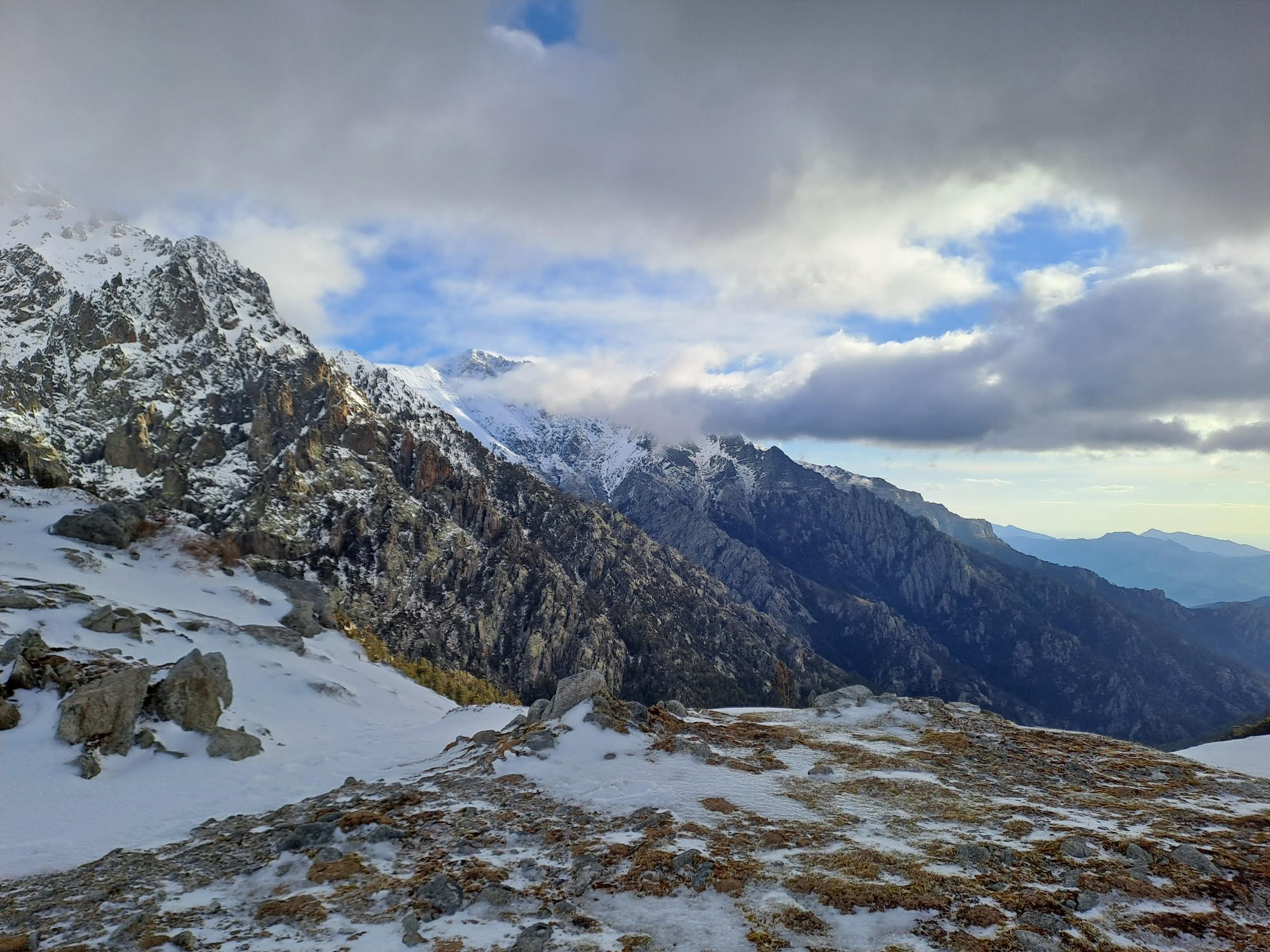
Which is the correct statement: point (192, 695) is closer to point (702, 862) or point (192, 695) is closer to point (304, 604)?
point (702, 862)

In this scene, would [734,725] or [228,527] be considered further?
[228,527]

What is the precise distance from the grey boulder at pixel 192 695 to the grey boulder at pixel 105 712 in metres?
0.88

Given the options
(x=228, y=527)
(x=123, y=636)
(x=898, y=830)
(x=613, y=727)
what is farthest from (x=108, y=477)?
(x=898, y=830)

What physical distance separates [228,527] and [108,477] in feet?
135

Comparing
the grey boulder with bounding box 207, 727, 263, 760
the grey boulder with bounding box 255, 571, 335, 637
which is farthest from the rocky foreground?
the grey boulder with bounding box 255, 571, 335, 637

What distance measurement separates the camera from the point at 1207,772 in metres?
21.5

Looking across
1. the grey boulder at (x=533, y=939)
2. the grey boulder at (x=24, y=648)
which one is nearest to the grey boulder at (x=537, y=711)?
the grey boulder at (x=533, y=939)

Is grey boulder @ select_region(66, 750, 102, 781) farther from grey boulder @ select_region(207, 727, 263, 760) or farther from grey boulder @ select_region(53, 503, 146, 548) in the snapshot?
grey boulder @ select_region(53, 503, 146, 548)

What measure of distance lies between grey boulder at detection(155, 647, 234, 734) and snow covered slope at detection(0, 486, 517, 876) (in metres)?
0.49

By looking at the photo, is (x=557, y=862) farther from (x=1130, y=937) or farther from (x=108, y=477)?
(x=108, y=477)

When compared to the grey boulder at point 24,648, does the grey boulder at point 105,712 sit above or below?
below

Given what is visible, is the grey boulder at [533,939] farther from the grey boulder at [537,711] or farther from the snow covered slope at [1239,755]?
the snow covered slope at [1239,755]

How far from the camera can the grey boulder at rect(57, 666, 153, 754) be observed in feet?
68.2

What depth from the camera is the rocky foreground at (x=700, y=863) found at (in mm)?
10859
